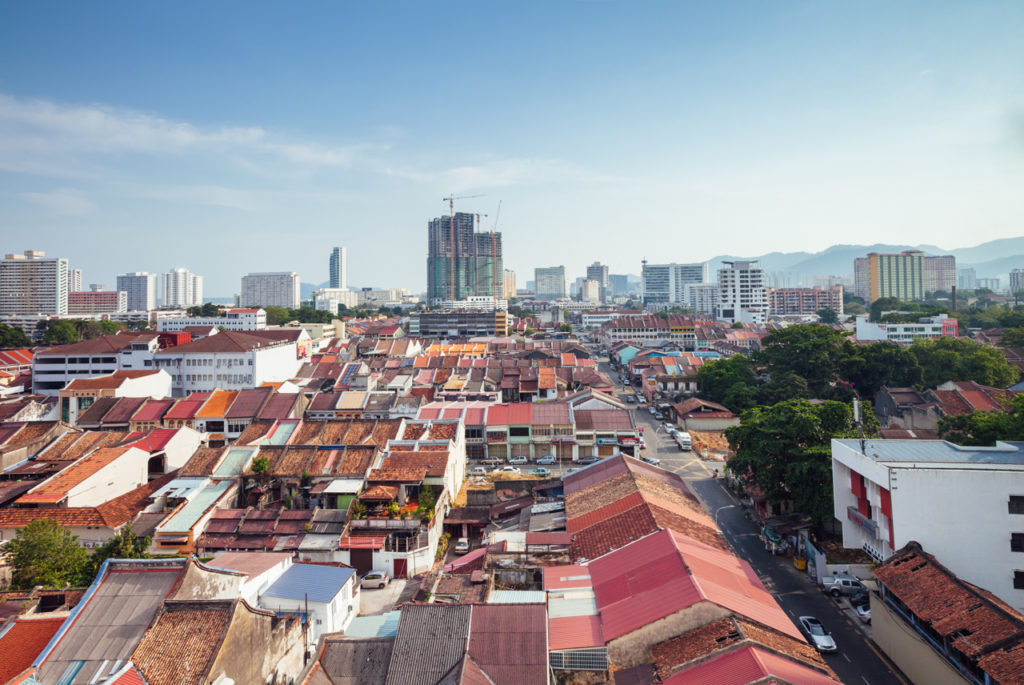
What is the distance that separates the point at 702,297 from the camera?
14650cm

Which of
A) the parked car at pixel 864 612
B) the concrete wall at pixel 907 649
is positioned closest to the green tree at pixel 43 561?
the concrete wall at pixel 907 649

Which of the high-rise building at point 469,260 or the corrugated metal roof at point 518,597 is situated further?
the high-rise building at point 469,260

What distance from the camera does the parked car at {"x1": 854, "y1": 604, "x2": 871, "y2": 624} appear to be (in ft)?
51.7

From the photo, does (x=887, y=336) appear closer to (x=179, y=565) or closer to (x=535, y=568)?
(x=535, y=568)

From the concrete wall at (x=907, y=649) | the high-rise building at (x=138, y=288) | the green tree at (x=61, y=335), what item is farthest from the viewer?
the high-rise building at (x=138, y=288)

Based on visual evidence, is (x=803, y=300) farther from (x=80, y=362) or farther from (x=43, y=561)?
(x=43, y=561)

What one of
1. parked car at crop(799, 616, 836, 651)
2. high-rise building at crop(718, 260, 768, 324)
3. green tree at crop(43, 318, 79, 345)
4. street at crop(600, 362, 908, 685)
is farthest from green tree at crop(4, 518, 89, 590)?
high-rise building at crop(718, 260, 768, 324)

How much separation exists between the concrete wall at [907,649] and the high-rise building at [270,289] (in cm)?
17027

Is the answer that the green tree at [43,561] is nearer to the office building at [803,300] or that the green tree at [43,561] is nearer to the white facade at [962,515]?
the white facade at [962,515]

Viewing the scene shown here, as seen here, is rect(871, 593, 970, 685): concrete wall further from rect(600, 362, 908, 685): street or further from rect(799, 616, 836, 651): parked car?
rect(799, 616, 836, 651): parked car

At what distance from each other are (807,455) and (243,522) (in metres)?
18.9

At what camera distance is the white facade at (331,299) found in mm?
150000

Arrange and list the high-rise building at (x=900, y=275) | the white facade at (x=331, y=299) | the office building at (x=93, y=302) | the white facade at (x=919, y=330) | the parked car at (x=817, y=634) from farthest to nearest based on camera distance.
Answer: the white facade at (x=331, y=299), the office building at (x=93, y=302), the high-rise building at (x=900, y=275), the white facade at (x=919, y=330), the parked car at (x=817, y=634)

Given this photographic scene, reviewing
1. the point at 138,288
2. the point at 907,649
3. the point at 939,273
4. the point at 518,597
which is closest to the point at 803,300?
the point at 939,273
